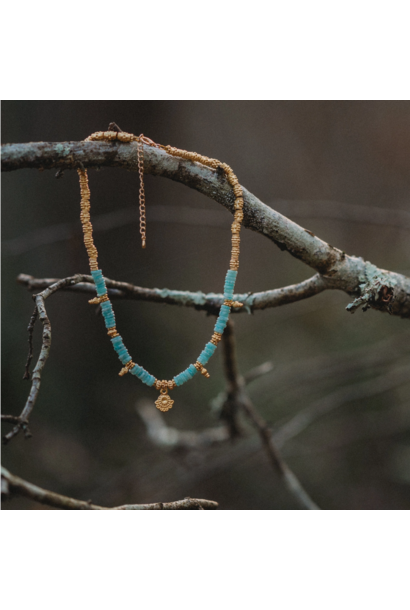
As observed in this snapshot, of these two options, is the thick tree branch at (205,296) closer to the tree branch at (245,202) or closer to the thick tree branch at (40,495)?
the tree branch at (245,202)

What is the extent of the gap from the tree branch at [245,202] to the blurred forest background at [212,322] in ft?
3.24

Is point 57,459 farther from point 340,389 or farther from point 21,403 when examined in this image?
point 340,389

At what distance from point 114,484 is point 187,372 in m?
1.19

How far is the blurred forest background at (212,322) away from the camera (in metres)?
1.63

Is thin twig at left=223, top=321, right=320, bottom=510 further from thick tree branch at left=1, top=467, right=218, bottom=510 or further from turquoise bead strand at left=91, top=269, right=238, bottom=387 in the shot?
thick tree branch at left=1, top=467, right=218, bottom=510

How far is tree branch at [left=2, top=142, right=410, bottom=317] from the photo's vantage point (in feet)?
1.68

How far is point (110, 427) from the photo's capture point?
1.82m

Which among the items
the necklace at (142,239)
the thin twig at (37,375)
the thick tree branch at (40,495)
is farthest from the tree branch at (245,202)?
the thick tree branch at (40,495)

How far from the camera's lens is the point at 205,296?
77 cm

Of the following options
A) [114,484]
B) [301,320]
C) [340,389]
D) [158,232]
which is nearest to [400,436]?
[340,389]

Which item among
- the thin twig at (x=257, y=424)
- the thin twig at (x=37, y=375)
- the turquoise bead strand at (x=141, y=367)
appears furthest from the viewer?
the thin twig at (x=257, y=424)

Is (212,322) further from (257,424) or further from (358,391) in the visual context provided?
(257,424)

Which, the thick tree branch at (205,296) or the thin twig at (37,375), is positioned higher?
the thick tree branch at (205,296)

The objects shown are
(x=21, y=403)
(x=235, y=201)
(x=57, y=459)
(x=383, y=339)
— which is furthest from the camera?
(x=383, y=339)
